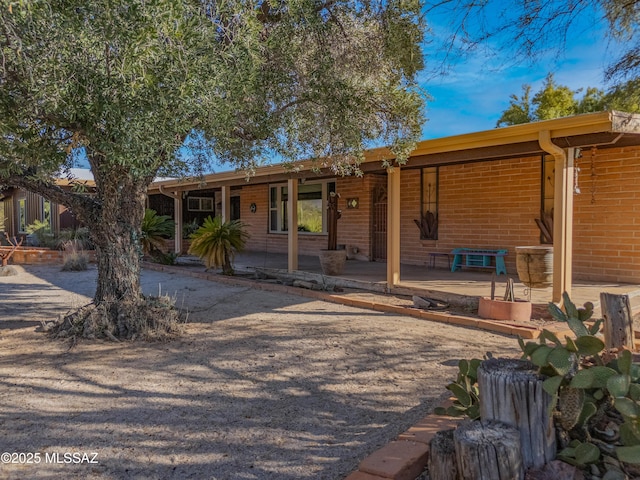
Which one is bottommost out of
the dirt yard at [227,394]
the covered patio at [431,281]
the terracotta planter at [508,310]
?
the dirt yard at [227,394]

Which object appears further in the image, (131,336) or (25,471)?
(131,336)

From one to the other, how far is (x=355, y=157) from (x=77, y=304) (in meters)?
5.36

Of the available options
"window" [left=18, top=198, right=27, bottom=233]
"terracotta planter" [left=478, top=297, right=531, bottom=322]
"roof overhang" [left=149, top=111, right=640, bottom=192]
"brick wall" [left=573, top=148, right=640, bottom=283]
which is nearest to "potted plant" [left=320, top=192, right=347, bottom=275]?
"roof overhang" [left=149, top=111, right=640, bottom=192]

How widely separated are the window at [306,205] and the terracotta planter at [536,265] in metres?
7.78

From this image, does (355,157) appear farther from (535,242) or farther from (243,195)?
(243,195)

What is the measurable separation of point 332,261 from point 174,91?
6203 mm

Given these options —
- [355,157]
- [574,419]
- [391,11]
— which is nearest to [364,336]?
[355,157]

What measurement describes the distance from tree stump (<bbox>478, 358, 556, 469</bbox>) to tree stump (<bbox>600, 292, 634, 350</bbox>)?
2.42 meters

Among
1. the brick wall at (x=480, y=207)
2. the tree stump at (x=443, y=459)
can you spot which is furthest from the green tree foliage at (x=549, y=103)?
the tree stump at (x=443, y=459)

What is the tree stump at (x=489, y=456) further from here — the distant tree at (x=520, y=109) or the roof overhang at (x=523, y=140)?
the distant tree at (x=520, y=109)

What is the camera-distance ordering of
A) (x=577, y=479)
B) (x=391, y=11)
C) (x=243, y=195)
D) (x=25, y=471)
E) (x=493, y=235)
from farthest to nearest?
(x=243, y=195) → (x=493, y=235) → (x=391, y=11) → (x=25, y=471) → (x=577, y=479)

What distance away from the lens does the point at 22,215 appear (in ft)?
72.3

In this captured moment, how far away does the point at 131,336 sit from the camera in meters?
5.57

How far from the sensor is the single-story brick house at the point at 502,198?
20.4 feet
